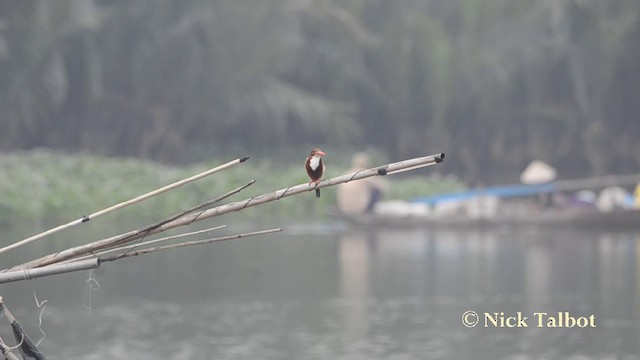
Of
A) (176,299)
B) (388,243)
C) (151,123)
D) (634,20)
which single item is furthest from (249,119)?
(176,299)

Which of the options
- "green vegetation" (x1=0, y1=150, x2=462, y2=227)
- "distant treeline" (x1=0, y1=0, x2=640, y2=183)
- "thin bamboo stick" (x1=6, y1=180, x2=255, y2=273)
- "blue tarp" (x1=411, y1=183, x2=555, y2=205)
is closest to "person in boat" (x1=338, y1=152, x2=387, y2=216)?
"green vegetation" (x1=0, y1=150, x2=462, y2=227)

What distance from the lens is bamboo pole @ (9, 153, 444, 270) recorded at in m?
9.62

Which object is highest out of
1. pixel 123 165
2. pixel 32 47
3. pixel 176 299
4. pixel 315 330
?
pixel 32 47

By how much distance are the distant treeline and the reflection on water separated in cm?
1589

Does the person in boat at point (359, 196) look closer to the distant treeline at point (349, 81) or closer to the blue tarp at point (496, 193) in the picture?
the blue tarp at point (496, 193)

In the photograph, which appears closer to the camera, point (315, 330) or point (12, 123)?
point (315, 330)

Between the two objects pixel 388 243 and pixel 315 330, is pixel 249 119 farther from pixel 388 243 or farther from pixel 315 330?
pixel 315 330

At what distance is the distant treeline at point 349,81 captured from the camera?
50.4 m

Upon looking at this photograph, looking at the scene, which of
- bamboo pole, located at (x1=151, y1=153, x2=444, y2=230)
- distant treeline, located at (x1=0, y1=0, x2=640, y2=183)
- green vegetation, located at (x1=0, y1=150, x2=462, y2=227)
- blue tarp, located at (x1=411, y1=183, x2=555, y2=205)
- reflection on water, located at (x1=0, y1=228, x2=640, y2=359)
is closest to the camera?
bamboo pole, located at (x1=151, y1=153, x2=444, y2=230)

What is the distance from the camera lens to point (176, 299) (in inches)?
969

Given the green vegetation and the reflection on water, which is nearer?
the reflection on water

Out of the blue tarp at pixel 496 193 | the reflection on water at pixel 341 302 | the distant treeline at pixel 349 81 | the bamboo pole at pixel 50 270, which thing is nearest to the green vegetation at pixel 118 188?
the blue tarp at pixel 496 193

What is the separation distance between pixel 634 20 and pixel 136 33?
1559 centimetres

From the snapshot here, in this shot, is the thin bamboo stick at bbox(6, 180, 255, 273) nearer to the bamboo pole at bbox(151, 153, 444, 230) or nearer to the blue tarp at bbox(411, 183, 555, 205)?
the bamboo pole at bbox(151, 153, 444, 230)
